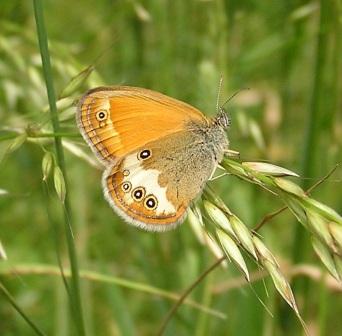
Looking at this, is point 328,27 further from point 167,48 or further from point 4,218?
point 4,218

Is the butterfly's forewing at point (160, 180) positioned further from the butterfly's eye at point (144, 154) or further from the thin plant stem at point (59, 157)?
the thin plant stem at point (59, 157)

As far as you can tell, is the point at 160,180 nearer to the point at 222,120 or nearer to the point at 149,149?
the point at 149,149

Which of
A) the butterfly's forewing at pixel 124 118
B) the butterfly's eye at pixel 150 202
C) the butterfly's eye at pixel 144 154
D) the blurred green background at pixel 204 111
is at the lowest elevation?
the blurred green background at pixel 204 111

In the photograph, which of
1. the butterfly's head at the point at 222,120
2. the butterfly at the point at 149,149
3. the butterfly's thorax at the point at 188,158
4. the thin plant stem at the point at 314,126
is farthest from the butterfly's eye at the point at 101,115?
the thin plant stem at the point at 314,126

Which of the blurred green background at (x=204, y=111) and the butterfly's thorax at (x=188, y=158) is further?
the blurred green background at (x=204, y=111)

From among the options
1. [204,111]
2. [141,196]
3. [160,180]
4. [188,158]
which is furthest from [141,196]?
[204,111]

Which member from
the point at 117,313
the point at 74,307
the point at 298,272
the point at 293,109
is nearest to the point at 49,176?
the point at 74,307
